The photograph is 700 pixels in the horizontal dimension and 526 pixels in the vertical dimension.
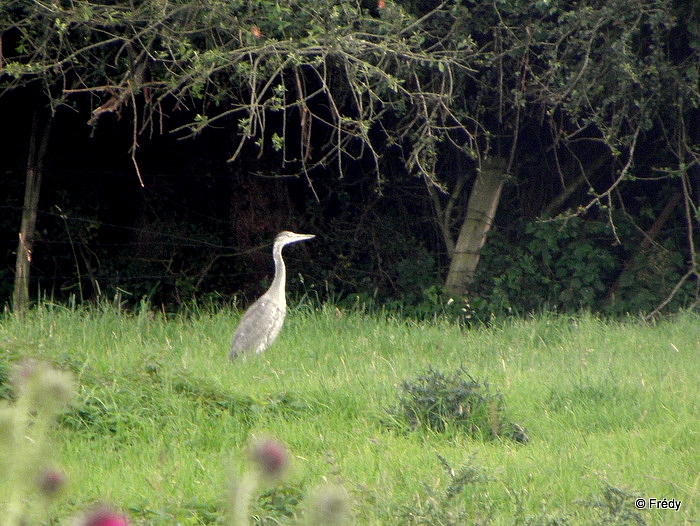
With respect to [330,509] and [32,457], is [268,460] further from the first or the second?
[32,457]

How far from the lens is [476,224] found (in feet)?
34.6

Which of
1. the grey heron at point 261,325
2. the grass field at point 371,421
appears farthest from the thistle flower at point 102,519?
the grey heron at point 261,325

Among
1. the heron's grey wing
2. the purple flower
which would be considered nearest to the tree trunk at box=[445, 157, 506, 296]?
the heron's grey wing

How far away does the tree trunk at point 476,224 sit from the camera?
34.3ft

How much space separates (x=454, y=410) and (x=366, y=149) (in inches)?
259

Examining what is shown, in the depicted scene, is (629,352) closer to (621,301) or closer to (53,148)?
(621,301)

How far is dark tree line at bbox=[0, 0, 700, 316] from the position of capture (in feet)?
25.8

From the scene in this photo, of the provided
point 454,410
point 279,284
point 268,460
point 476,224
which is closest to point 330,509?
point 268,460

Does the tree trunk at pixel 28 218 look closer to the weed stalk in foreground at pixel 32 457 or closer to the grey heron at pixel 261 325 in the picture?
the grey heron at pixel 261 325

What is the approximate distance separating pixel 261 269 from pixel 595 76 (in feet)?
15.3

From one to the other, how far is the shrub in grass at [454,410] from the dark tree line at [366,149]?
290 cm

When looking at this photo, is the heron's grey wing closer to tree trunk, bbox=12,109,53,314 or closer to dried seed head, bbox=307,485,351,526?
tree trunk, bbox=12,109,53,314

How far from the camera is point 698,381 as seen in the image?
599cm

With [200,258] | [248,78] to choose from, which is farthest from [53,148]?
[248,78]
